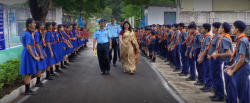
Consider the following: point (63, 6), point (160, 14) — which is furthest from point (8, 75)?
point (160, 14)

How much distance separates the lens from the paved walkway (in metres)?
6.87

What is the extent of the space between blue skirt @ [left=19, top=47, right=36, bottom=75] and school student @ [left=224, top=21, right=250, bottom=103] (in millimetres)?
4745

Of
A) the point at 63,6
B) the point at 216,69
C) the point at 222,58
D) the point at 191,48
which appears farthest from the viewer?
the point at 63,6

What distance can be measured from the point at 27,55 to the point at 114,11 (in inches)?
1868

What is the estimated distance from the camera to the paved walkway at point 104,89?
687 centimetres

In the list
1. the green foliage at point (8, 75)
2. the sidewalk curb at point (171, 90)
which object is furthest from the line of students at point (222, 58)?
the green foliage at point (8, 75)

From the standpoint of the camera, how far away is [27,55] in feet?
24.0

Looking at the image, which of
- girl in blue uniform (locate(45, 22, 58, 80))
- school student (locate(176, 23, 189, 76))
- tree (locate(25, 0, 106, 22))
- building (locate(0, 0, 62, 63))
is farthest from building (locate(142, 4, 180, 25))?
girl in blue uniform (locate(45, 22, 58, 80))

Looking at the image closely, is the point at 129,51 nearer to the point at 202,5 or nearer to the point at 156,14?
the point at 156,14

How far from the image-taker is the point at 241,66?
5.25 meters

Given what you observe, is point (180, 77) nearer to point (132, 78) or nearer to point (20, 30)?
point (132, 78)

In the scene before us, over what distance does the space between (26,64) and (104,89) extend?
7.09ft

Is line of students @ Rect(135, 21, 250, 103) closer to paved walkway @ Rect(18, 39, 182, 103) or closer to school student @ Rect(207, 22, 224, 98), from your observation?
school student @ Rect(207, 22, 224, 98)

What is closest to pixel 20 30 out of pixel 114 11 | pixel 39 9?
pixel 39 9
